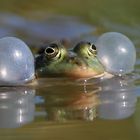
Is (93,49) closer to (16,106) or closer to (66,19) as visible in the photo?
(16,106)

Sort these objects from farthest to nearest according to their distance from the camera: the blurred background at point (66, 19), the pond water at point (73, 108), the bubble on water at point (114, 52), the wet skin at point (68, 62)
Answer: the blurred background at point (66, 19)
the bubble on water at point (114, 52)
the wet skin at point (68, 62)
the pond water at point (73, 108)

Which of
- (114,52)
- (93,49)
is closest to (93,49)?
(93,49)

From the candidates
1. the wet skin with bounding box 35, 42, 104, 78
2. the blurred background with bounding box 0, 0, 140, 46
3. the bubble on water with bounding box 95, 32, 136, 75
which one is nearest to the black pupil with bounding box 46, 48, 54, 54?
the wet skin with bounding box 35, 42, 104, 78

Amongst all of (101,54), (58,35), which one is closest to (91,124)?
(101,54)

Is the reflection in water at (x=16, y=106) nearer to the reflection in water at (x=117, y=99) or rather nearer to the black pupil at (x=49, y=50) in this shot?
the black pupil at (x=49, y=50)

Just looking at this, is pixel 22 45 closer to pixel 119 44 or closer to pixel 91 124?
pixel 119 44

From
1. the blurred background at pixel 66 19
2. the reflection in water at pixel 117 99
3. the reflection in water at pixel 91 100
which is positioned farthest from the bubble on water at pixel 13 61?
the blurred background at pixel 66 19

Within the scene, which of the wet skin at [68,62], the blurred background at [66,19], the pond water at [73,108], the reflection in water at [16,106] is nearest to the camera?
the pond water at [73,108]
